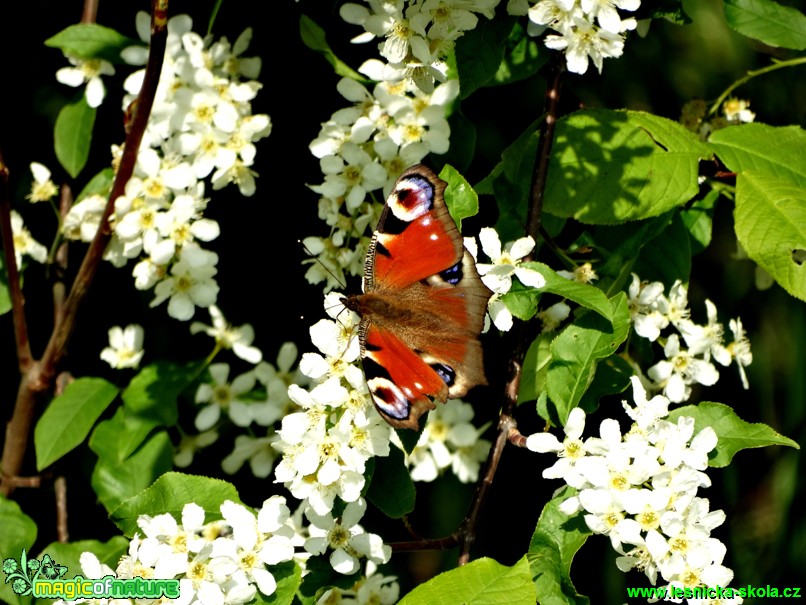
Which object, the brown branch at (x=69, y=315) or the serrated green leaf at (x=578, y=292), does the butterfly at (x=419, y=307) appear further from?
the brown branch at (x=69, y=315)

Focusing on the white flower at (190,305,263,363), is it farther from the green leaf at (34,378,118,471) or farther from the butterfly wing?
the butterfly wing

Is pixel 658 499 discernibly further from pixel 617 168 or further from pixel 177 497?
pixel 177 497

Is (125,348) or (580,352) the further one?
(125,348)

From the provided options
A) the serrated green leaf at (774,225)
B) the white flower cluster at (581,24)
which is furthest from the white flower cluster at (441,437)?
the white flower cluster at (581,24)

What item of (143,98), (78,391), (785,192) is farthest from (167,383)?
(785,192)

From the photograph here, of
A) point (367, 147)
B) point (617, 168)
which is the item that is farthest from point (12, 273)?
point (617, 168)

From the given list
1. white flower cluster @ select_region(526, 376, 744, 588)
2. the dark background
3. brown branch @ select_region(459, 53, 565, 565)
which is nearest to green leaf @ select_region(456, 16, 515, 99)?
brown branch @ select_region(459, 53, 565, 565)
